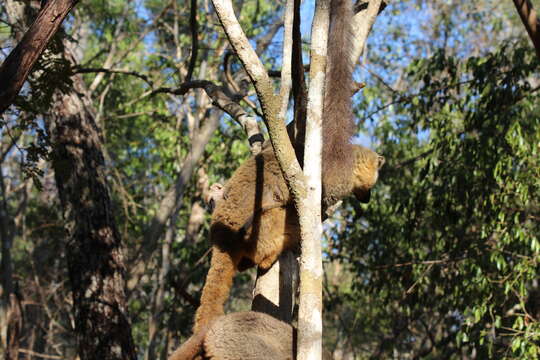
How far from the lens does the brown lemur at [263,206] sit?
190 inches

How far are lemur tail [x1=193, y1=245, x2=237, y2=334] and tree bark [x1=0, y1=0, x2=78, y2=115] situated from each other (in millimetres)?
2144

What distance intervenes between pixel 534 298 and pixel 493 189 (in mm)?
3298

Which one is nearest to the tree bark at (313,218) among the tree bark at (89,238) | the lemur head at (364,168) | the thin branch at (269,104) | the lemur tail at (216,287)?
the thin branch at (269,104)

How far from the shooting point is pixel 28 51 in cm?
358

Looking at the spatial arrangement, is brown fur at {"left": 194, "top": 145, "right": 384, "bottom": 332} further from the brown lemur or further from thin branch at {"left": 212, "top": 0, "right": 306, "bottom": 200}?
thin branch at {"left": 212, "top": 0, "right": 306, "bottom": 200}

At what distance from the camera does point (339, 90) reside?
4.73m

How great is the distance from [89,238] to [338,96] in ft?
11.4

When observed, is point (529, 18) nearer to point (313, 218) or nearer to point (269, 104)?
point (269, 104)

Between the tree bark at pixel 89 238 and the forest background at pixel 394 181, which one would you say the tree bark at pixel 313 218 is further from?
the tree bark at pixel 89 238

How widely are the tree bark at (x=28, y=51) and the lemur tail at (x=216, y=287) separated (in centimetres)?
214

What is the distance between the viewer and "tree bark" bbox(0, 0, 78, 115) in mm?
3523

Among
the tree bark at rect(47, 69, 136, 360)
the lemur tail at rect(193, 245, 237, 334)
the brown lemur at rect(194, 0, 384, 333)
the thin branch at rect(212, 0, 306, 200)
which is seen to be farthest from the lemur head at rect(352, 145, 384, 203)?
the tree bark at rect(47, 69, 136, 360)

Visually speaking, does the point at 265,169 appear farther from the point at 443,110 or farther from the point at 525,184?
the point at 443,110

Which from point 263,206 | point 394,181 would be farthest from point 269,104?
point 394,181
